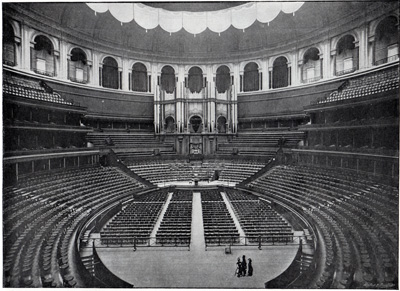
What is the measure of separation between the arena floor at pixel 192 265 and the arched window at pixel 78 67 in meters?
20.0

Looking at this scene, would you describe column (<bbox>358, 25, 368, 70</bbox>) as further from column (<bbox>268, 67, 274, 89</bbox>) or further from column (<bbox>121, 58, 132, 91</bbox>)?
column (<bbox>121, 58, 132, 91</bbox>)

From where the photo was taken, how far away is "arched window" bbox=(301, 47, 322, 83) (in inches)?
942

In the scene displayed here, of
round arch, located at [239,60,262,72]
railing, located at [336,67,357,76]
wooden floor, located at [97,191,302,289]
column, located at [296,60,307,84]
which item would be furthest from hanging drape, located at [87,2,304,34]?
wooden floor, located at [97,191,302,289]

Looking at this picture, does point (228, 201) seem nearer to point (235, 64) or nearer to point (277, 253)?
point (277, 253)

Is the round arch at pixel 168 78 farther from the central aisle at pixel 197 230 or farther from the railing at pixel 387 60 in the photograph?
the railing at pixel 387 60

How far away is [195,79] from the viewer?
31016 mm

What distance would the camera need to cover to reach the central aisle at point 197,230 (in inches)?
431

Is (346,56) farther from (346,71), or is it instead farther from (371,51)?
(371,51)

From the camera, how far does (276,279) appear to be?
26.7ft

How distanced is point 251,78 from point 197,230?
21.7 m

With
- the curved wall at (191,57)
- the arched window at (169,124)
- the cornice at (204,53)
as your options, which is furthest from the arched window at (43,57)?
the arched window at (169,124)

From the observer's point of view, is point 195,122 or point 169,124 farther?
point 195,122

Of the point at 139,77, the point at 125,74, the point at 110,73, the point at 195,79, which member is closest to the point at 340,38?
the point at 195,79

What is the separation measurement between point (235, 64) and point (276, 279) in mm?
25890
